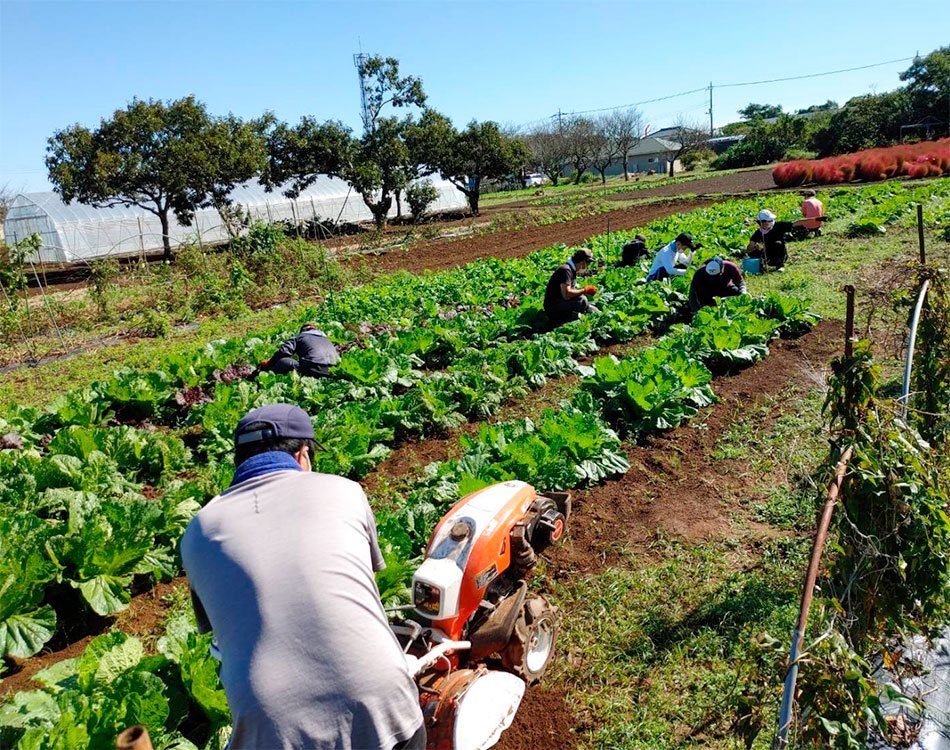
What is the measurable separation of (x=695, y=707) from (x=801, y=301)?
25.6 feet

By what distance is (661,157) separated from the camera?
266 ft

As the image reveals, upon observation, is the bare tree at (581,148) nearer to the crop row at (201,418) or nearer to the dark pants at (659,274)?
the dark pants at (659,274)

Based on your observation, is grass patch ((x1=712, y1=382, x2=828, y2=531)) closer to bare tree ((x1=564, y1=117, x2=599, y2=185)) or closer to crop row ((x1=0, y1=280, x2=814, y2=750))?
crop row ((x1=0, y1=280, x2=814, y2=750))

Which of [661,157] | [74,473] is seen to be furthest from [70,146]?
[661,157]

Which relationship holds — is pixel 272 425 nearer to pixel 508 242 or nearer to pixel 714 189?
pixel 508 242

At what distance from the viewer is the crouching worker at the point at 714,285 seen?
32.8 ft

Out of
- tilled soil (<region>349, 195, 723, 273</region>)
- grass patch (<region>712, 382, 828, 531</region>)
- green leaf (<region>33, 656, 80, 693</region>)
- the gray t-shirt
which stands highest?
the gray t-shirt

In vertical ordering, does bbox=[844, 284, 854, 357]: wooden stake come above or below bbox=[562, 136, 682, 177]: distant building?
below

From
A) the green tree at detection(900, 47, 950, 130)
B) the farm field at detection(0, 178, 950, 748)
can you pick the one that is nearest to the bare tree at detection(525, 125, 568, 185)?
the green tree at detection(900, 47, 950, 130)

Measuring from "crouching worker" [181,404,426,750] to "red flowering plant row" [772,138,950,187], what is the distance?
34.1m

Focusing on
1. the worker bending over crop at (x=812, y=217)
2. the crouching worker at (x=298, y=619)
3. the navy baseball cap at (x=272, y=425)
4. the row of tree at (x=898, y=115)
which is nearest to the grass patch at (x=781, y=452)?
the crouching worker at (x=298, y=619)

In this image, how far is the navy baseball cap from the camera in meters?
2.33

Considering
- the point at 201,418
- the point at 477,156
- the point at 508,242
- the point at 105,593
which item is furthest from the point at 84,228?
the point at 105,593

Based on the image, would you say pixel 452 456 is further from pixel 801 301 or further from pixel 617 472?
pixel 801 301
